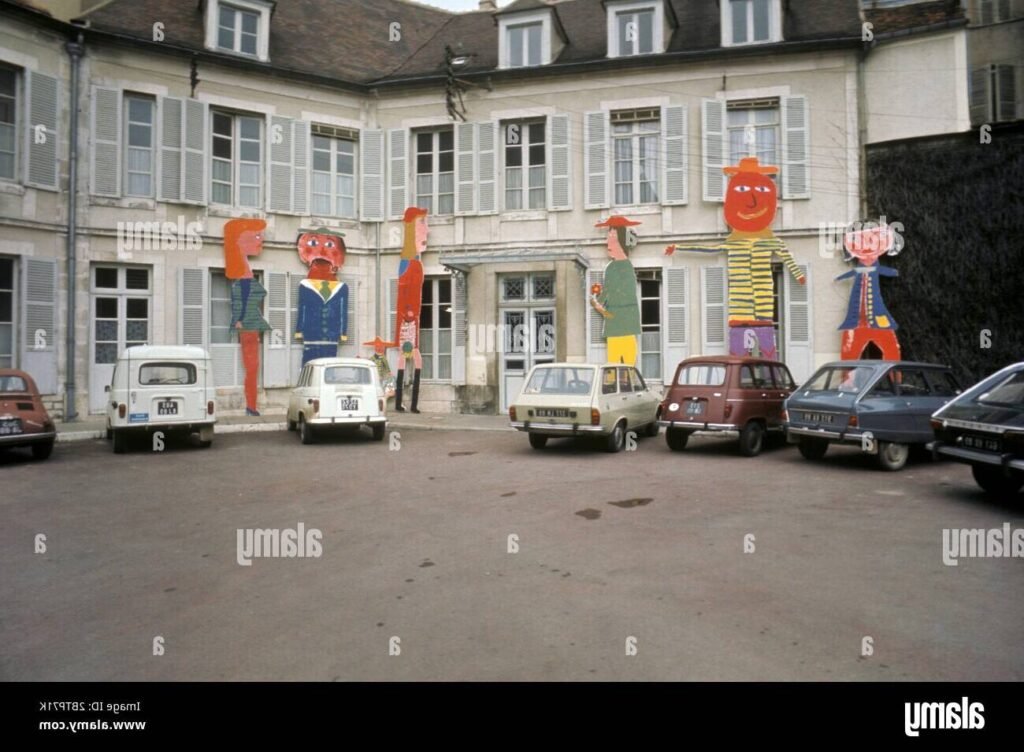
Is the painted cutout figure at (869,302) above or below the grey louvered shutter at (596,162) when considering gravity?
below

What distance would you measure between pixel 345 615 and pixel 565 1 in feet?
70.5

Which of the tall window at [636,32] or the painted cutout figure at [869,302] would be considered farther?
the tall window at [636,32]

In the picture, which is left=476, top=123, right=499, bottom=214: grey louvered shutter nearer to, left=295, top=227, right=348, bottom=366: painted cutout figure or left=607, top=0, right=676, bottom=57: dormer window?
left=607, top=0, right=676, bottom=57: dormer window

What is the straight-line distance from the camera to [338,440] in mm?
14367

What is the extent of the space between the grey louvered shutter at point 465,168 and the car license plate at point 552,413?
8.76 meters

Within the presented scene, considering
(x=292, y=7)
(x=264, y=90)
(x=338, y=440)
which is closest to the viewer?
(x=338, y=440)

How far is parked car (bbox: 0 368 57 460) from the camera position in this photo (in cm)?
1053

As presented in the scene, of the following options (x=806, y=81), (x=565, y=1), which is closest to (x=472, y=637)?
(x=806, y=81)

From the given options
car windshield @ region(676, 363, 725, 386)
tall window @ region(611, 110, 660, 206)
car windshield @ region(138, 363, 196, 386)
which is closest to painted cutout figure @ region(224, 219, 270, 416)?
car windshield @ region(138, 363, 196, 386)

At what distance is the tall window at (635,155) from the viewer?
715 inches

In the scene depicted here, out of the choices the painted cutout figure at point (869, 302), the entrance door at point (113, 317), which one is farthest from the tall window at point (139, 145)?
the painted cutout figure at point (869, 302)

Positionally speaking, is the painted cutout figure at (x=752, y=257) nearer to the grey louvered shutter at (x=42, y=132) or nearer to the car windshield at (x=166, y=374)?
the car windshield at (x=166, y=374)

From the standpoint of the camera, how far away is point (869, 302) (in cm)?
1622

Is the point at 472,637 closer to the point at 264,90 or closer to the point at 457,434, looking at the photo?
the point at 457,434
